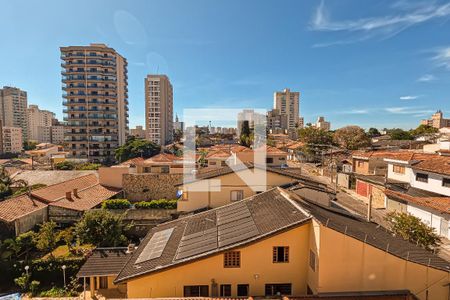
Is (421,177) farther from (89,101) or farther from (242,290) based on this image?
(89,101)

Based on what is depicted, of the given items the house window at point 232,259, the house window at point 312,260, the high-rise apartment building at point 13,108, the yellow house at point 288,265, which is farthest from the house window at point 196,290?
the high-rise apartment building at point 13,108

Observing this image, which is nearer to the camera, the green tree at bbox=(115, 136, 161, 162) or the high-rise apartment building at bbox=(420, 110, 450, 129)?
the green tree at bbox=(115, 136, 161, 162)

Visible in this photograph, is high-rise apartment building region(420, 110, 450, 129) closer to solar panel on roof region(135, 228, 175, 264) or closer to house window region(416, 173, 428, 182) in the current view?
house window region(416, 173, 428, 182)

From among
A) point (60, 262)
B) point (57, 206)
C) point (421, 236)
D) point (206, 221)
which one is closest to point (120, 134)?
point (57, 206)

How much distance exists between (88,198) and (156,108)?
293 ft

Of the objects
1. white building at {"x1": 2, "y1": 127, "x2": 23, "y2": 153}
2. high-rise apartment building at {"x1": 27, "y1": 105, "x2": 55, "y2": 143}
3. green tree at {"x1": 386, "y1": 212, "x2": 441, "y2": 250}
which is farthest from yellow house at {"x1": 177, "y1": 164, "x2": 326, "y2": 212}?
high-rise apartment building at {"x1": 27, "y1": 105, "x2": 55, "y2": 143}

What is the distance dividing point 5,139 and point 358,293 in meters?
124

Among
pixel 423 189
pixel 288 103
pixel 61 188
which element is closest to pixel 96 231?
pixel 61 188

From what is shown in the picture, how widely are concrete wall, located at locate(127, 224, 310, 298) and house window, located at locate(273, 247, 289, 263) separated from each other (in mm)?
141

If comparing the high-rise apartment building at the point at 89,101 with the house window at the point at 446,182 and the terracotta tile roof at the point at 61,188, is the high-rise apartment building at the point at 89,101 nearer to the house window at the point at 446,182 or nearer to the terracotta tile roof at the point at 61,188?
the terracotta tile roof at the point at 61,188

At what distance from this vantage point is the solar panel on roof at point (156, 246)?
1154 cm

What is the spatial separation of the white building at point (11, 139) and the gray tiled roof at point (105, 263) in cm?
11135

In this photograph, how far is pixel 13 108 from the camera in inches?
5037

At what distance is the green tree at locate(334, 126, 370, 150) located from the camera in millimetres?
58625
